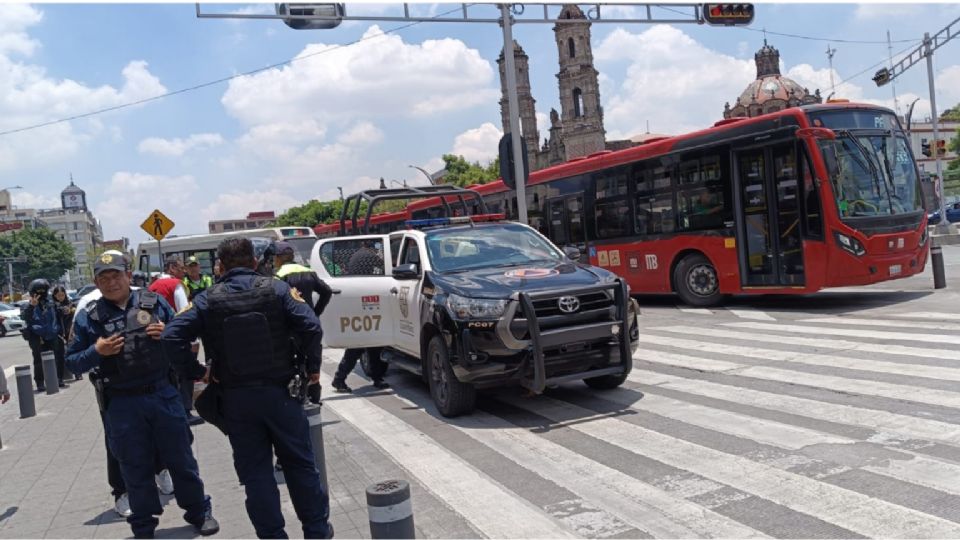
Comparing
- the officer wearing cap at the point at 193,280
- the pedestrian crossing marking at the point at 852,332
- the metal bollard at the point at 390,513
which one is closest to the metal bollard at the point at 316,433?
the metal bollard at the point at 390,513

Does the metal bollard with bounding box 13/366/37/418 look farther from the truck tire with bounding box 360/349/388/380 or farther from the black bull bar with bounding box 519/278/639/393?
the black bull bar with bounding box 519/278/639/393

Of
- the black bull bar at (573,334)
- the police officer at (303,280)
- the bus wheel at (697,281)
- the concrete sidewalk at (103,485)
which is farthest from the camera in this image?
the bus wheel at (697,281)

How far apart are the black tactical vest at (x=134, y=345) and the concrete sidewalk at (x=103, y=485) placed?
1.13 meters

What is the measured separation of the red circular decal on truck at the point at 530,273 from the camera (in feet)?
23.5

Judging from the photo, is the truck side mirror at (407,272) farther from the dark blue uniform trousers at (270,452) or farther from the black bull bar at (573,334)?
the dark blue uniform trousers at (270,452)

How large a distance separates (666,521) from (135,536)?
317cm

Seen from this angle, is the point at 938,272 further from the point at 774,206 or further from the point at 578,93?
the point at 578,93

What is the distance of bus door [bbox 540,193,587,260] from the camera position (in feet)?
58.4

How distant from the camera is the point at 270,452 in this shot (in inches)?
162

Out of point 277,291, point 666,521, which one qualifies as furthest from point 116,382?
point 666,521

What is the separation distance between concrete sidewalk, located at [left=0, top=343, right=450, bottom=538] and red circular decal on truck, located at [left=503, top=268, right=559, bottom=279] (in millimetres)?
2038

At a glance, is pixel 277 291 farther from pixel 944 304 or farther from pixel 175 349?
pixel 944 304

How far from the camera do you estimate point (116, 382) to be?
4.54m

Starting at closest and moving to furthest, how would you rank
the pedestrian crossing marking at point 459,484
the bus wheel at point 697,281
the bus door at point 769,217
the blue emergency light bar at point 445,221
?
the pedestrian crossing marking at point 459,484 → the blue emergency light bar at point 445,221 → the bus door at point 769,217 → the bus wheel at point 697,281
